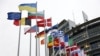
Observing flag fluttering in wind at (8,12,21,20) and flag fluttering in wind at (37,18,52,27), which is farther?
flag fluttering in wind at (37,18,52,27)

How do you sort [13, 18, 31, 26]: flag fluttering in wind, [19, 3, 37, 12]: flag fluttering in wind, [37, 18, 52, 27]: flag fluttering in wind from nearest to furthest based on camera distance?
[19, 3, 37, 12]: flag fluttering in wind → [13, 18, 31, 26]: flag fluttering in wind → [37, 18, 52, 27]: flag fluttering in wind

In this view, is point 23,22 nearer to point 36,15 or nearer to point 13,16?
point 13,16

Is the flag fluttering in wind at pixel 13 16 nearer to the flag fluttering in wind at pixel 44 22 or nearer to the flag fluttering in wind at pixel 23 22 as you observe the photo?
the flag fluttering in wind at pixel 23 22

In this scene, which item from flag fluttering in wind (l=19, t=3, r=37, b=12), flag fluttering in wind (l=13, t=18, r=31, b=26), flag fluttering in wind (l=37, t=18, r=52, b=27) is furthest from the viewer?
flag fluttering in wind (l=37, t=18, r=52, b=27)

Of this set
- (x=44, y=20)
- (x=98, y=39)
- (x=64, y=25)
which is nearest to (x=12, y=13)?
(x=44, y=20)

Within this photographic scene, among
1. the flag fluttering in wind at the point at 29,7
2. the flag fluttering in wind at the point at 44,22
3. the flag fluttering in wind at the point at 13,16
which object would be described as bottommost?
the flag fluttering in wind at the point at 44,22

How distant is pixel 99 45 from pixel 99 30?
250 inches

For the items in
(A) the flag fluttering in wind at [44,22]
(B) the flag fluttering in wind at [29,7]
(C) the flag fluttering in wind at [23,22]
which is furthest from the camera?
(A) the flag fluttering in wind at [44,22]

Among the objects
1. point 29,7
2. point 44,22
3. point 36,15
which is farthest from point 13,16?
point 44,22

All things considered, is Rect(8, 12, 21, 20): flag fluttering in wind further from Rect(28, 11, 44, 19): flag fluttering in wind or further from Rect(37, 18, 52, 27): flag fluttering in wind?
Rect(37, 18, 52, 27): flag fluttering in wind

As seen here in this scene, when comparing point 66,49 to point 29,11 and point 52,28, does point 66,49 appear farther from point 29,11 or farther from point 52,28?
point 29,11

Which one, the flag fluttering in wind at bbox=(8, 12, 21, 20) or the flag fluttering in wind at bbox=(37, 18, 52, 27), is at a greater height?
the flag fluttering in wind at bbox=(8, 12, 21, 20)

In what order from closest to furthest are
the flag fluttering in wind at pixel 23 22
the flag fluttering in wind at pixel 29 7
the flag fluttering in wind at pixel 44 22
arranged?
the flag fluttering in wind at pixel 29 7 < the flag fluttering in wind at pixel 23 22 < the flag fluttering in wind at pixel 44 22

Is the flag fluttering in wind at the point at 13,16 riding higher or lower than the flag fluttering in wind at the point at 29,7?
lower
